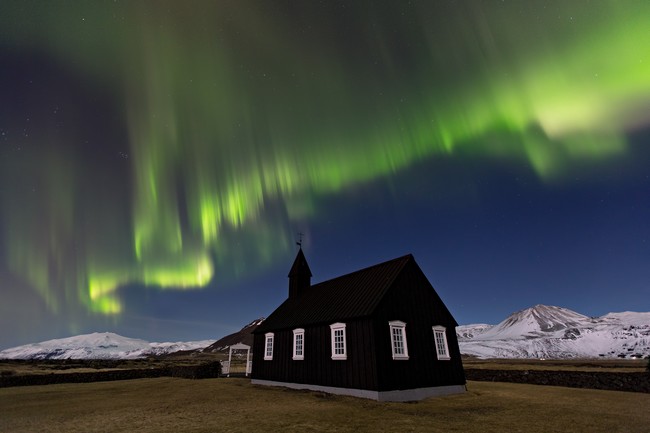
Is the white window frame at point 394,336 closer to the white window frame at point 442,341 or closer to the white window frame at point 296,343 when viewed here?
the white window frame at point 442,341

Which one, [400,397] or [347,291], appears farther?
[347,291]

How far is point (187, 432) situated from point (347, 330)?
11560 millimetres

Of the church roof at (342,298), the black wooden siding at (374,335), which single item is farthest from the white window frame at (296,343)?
the church roof at (342,298)

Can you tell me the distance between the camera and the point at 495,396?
19828mm

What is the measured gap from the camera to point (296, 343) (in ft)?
81.1

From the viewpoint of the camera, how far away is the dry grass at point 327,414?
11.6m

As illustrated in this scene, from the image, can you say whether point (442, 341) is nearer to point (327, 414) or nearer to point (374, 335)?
point (374, 335)

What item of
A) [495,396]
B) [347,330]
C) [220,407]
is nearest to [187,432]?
[220,407]

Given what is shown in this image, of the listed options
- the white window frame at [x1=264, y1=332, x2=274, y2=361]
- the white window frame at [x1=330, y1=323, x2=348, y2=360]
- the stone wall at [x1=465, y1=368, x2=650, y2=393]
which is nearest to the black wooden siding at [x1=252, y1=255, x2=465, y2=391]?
the white window frame at [x1=330, y1=323, x2=348, y2=360]

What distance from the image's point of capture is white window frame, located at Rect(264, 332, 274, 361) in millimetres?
27864

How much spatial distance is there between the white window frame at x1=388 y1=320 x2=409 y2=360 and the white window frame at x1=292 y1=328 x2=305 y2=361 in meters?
7.29

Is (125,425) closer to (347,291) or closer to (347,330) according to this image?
(347,330)

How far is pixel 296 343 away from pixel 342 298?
15.8 ft

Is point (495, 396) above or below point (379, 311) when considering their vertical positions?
below
